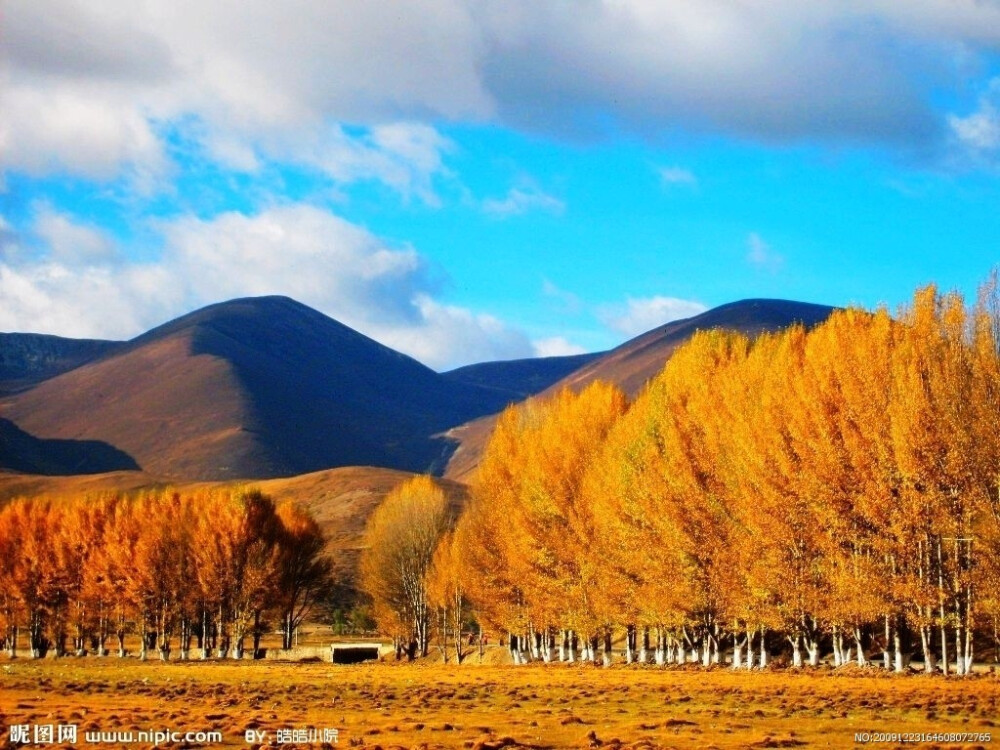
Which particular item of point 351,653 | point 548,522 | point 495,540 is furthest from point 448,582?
point 548,522

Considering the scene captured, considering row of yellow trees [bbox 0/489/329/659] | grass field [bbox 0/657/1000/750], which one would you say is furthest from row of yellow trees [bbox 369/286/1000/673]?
row of yellow trees [bbox 0/489/329/659]

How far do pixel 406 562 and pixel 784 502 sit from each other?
158 ft

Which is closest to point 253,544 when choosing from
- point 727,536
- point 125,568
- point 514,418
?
point 125,568

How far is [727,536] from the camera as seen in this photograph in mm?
54781

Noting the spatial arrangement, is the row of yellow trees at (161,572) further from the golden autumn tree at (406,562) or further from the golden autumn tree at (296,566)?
the golden autumn tree at (406,562)

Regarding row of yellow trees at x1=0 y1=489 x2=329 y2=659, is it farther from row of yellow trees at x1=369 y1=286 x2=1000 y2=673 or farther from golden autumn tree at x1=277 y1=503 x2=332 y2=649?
row of yellow trees at x1=369 y1=286 x2=1000 y2=673

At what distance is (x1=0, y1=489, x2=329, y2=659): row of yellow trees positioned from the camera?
293ft

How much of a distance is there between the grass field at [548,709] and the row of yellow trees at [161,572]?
153 feet

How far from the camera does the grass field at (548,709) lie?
21.4 metres

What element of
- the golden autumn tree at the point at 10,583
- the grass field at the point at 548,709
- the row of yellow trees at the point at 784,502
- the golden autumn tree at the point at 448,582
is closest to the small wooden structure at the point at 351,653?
the golden autumn tree at the point at 448,582

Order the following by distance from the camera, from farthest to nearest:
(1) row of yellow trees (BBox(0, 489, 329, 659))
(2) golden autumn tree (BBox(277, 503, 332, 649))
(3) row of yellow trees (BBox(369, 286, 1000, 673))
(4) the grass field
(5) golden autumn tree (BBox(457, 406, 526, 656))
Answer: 1. (2) golden autumn tree (BBox(277, 503, 332, 649))
2. (1) row of yellow trees (BBox(0, 489, 329, 659))
3. (5) golden autumn tree (BBox(457, 406, 526, 656))
4. (3) row of yellow trees (BBox(369, 286, 1000, 673))
5. (4) the grass field

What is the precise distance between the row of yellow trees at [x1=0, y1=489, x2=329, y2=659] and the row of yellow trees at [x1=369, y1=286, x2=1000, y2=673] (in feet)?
88.8

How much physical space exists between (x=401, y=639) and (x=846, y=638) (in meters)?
48.7

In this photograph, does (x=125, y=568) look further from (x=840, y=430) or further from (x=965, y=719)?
(x=965, y=719)
